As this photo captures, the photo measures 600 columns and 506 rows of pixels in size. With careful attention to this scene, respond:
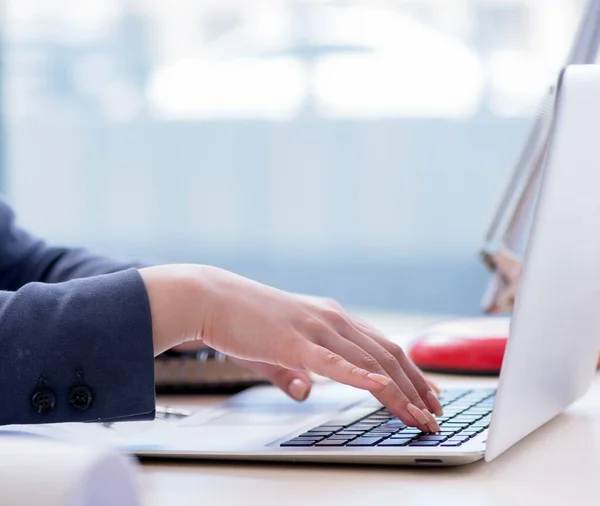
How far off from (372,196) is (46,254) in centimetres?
276

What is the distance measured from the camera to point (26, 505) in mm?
342

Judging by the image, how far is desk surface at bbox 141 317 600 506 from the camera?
49 cm

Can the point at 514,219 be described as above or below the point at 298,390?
above

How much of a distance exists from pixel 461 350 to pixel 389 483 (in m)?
0.48

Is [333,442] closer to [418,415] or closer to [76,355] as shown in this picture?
[418,415]

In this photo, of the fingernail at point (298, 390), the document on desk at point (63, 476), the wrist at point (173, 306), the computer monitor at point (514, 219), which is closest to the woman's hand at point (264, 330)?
the wrist at point (173, 306)

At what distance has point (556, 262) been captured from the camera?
1.83 ft

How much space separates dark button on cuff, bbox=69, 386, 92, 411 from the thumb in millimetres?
226

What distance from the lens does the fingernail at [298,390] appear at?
794 millimetres

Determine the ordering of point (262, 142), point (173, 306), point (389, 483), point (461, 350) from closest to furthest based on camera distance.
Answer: point (389, 483) < point (173, 306) < point (461, 350) < point (262, 142)

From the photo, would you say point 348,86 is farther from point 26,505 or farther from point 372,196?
point 26,505

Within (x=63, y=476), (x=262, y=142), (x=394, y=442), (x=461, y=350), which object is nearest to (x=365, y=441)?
(x=394, y=442)

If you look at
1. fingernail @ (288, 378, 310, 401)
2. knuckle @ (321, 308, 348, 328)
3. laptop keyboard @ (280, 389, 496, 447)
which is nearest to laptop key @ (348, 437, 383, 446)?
laptop keyboard @ (280, 389, 496, 447)

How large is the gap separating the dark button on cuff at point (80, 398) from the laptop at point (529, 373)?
36mm
